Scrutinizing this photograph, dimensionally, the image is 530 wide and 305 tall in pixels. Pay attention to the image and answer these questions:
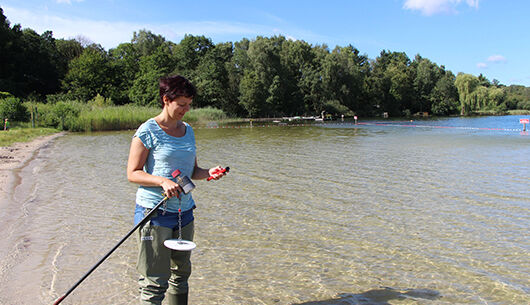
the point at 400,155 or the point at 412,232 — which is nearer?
the point at 412,232

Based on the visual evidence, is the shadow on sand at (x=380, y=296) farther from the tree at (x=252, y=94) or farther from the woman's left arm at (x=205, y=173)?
the tree at (x=252, y=94)

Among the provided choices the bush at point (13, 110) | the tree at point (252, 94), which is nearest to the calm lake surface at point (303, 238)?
the bush at point (13, 110)

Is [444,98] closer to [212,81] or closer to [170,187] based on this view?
[212,81]

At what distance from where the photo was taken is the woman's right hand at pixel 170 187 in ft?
8.96

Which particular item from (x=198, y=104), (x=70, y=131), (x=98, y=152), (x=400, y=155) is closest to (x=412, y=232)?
(x=400, y=155)

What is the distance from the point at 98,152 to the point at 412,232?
642 inches

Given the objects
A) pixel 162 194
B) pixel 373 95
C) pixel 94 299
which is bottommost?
pixel 94 299

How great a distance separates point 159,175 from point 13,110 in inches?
1343

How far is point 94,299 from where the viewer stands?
412 centimetres

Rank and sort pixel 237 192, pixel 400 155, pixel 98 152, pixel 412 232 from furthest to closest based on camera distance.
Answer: pixel 98 152, pixel 400 155, pixel 237 192, pixel 412 232

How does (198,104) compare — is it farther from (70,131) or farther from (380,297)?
(380,297)

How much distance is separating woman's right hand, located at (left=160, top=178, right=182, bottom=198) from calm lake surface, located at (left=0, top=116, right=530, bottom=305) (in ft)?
6.20

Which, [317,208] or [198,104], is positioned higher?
[198,104]

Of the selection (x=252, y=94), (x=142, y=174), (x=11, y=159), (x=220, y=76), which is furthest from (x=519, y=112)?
(x=142, y=174)
